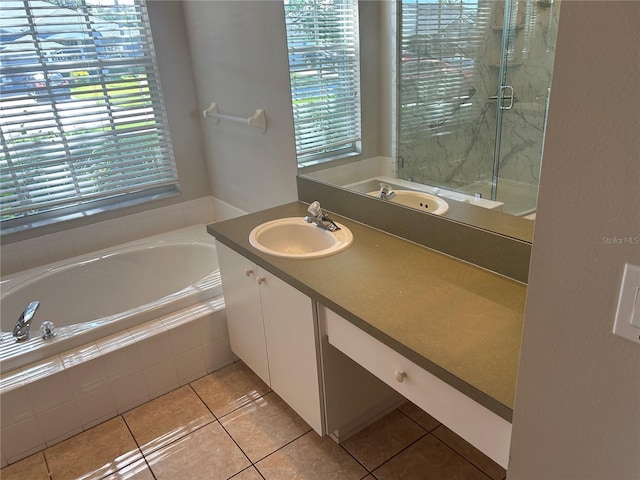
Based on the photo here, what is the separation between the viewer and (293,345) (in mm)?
1731

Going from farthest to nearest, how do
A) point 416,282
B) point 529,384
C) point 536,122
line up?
point 416,282 → point 536,122 → point 529,384

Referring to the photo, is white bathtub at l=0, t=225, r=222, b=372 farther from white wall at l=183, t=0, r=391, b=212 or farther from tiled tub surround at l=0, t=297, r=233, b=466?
white wall at l=183, t=0, r=391, b=212

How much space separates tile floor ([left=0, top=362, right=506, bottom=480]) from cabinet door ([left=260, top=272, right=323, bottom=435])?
18 centimetres

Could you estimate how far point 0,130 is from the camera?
2.53 metres

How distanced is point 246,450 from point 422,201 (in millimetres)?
1226

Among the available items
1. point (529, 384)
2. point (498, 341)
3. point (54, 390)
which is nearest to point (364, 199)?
point (498, 341)

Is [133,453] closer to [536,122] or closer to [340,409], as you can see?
[340,409]

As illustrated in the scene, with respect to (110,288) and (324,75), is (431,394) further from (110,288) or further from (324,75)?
(110,288)

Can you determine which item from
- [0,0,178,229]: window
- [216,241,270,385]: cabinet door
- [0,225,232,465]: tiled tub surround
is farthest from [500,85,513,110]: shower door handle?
[0,0,178,229]: window

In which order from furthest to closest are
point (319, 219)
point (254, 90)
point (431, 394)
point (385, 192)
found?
1. point (254, 90)
2. point (319, 219)
3. point (385, 192)
4. point (431, 394)

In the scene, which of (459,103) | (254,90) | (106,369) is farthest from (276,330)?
(254,90)

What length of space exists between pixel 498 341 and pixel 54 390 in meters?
1.78

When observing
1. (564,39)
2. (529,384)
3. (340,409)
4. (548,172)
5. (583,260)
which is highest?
(564,39)

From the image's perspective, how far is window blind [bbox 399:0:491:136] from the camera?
1515mm
